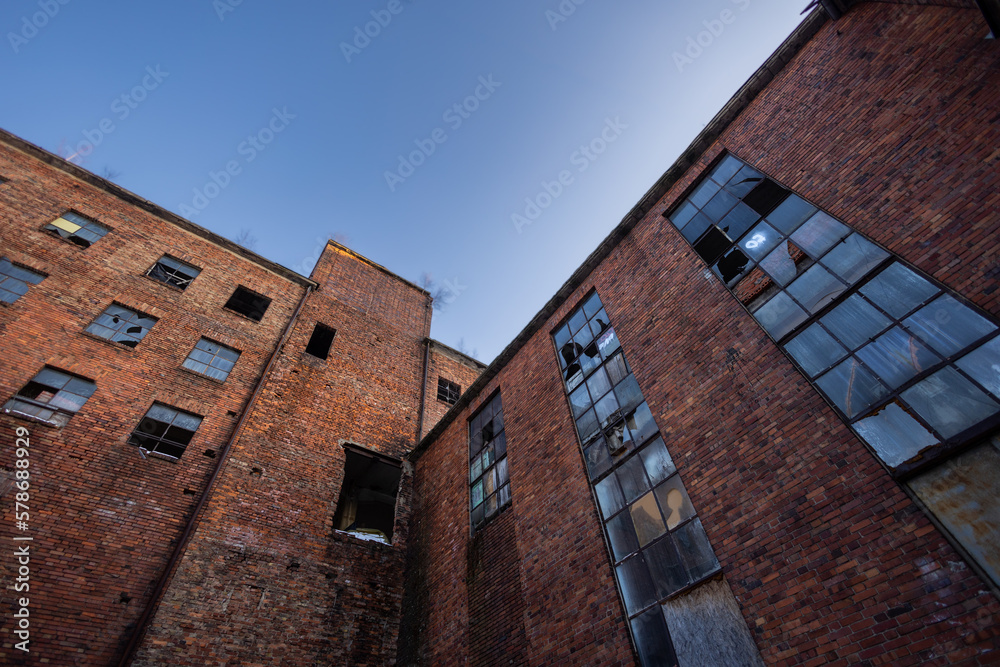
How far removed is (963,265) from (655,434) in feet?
13.1

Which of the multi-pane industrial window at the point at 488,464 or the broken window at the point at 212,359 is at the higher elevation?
the broken window at the point at 212,359

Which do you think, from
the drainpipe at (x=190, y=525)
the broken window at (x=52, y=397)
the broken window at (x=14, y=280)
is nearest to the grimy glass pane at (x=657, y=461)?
the drainpipe at (x=190, y=525)

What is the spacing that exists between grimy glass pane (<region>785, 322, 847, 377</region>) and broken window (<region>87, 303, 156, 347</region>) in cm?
1385

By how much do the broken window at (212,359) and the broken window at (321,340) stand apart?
3203 mm

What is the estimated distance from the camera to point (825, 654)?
4.06 m

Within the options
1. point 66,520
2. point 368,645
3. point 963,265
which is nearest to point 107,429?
point 66,520

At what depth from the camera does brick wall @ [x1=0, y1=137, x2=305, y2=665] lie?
7.70 metres

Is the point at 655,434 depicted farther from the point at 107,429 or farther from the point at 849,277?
the point at 107,429

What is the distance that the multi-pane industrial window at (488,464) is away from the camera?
964cm

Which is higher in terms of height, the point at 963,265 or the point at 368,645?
the point at 963,265

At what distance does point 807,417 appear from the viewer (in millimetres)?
5188

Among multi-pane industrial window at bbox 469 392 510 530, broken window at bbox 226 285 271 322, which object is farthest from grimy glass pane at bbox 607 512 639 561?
broken window at bbox 226 285 271 322

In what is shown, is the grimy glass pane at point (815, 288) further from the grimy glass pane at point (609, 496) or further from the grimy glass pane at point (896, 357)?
the grimy glass pane at point (609, 496)

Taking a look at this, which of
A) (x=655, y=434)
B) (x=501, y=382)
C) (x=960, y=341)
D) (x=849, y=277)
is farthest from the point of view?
A: (x=501, y=382)
